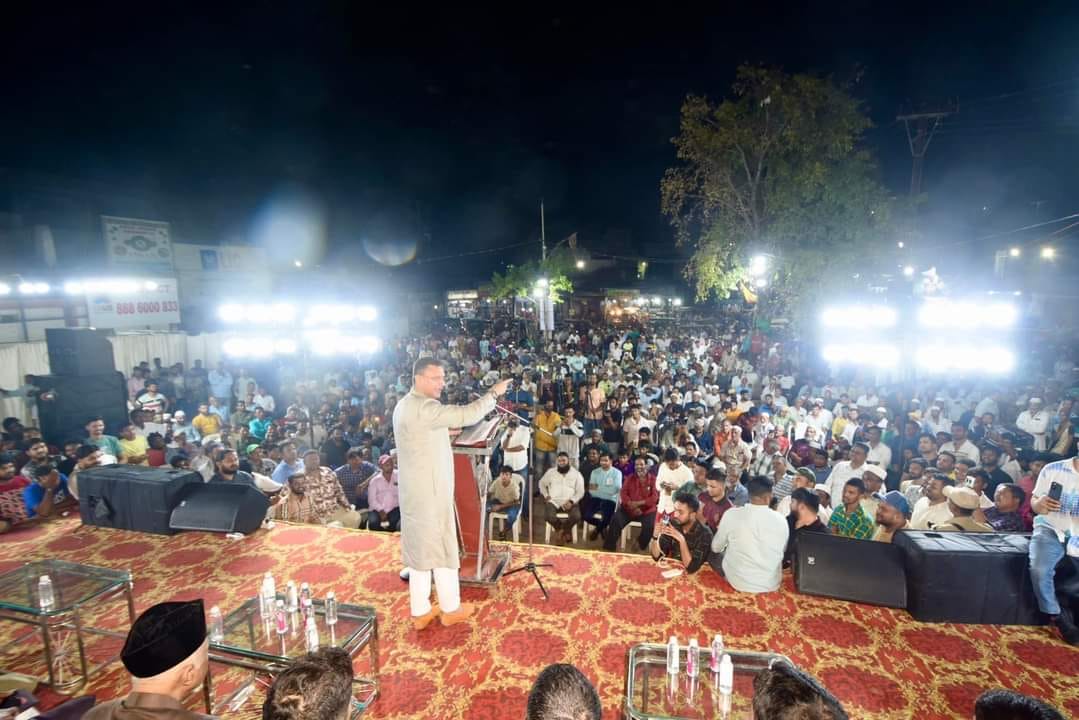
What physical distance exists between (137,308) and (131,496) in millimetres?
12846

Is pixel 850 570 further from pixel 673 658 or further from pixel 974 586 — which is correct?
pixel 673 658

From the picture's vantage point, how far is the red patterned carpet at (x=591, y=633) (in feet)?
10.9

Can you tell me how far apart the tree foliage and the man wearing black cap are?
32312 millimetres

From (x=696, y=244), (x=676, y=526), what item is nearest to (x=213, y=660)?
(x=676, y=526)

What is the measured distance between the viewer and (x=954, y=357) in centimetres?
1104

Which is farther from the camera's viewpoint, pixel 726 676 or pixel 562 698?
pixel 726 676

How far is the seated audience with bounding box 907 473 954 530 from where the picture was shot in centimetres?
532

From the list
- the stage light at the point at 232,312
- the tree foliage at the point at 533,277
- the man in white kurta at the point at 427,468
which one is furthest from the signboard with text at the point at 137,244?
the tree foliage at the point at 533,277

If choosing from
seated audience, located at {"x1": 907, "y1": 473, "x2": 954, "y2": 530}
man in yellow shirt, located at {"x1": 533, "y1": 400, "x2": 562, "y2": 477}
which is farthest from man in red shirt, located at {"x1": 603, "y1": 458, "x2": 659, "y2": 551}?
seated audience, located at {"x1": 907, "y1": 473, "x2": 954, "y2": 530}

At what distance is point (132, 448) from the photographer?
7949mm

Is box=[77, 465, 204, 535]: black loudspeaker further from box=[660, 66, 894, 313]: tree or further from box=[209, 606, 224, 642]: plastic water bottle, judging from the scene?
box=[660, 66, 894, 313]: tree

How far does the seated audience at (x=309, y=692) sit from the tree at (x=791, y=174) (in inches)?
581

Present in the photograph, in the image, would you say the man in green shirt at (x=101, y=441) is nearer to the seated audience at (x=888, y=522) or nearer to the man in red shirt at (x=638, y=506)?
the man in red shirt at (x=638, y=506)

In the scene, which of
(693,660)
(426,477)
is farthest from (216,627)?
(693,660)
